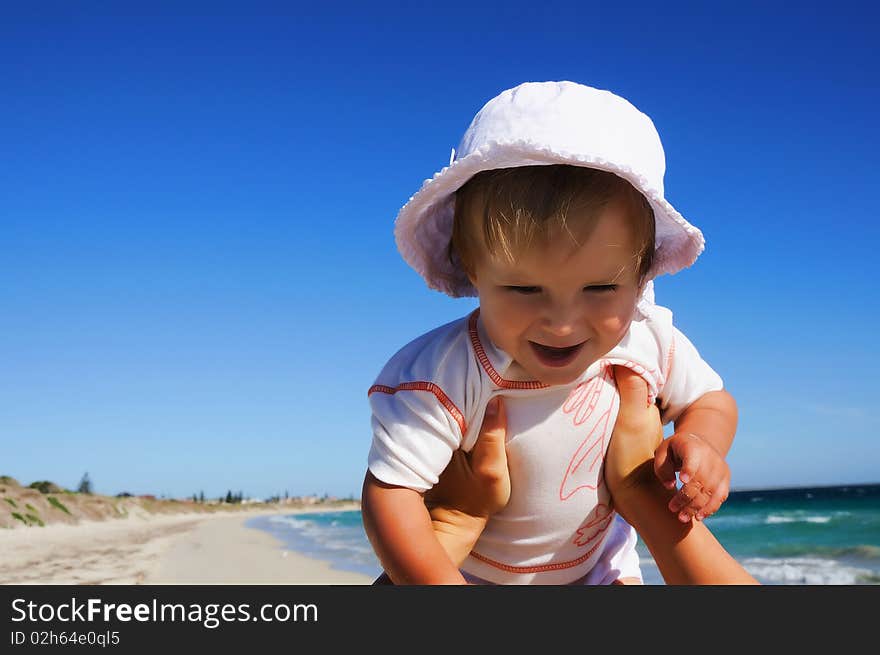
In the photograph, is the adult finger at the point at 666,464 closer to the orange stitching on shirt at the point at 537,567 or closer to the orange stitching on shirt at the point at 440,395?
the orange stitching on shirt at the point at 537,567

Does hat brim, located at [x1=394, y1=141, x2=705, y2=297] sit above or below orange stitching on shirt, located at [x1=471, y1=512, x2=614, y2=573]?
above

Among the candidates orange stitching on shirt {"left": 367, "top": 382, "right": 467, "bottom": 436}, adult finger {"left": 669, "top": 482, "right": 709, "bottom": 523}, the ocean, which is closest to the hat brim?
orange stitching on shirt {"left": 367, "top": 382, "right": 467, "bottom": 436}

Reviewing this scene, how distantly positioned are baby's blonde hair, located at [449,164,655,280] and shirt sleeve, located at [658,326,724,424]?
0.32 metres

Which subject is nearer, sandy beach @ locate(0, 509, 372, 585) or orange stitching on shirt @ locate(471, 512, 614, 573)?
orange stitching on shirt @ locate(471, 512, 614, 573)

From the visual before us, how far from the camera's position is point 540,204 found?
1647 mm

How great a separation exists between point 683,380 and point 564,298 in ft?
1.75

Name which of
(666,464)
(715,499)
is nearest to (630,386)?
(666,464)

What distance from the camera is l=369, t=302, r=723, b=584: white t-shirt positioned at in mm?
1775

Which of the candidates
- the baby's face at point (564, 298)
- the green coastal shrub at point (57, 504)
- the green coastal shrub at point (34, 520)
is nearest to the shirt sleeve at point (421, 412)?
the baby's face at point (564, 298)

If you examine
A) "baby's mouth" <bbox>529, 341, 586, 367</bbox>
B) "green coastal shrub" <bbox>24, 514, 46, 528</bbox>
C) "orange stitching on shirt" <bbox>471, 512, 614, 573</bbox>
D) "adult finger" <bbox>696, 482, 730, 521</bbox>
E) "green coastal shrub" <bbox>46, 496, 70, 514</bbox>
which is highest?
"green coastal shrub" <bbox>46, 496, 70, 514</bbox>

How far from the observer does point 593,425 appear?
6.25ft

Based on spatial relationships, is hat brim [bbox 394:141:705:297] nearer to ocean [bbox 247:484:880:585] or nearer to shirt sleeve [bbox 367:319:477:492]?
shirt sleeve [bbox 367:319:477:492]
